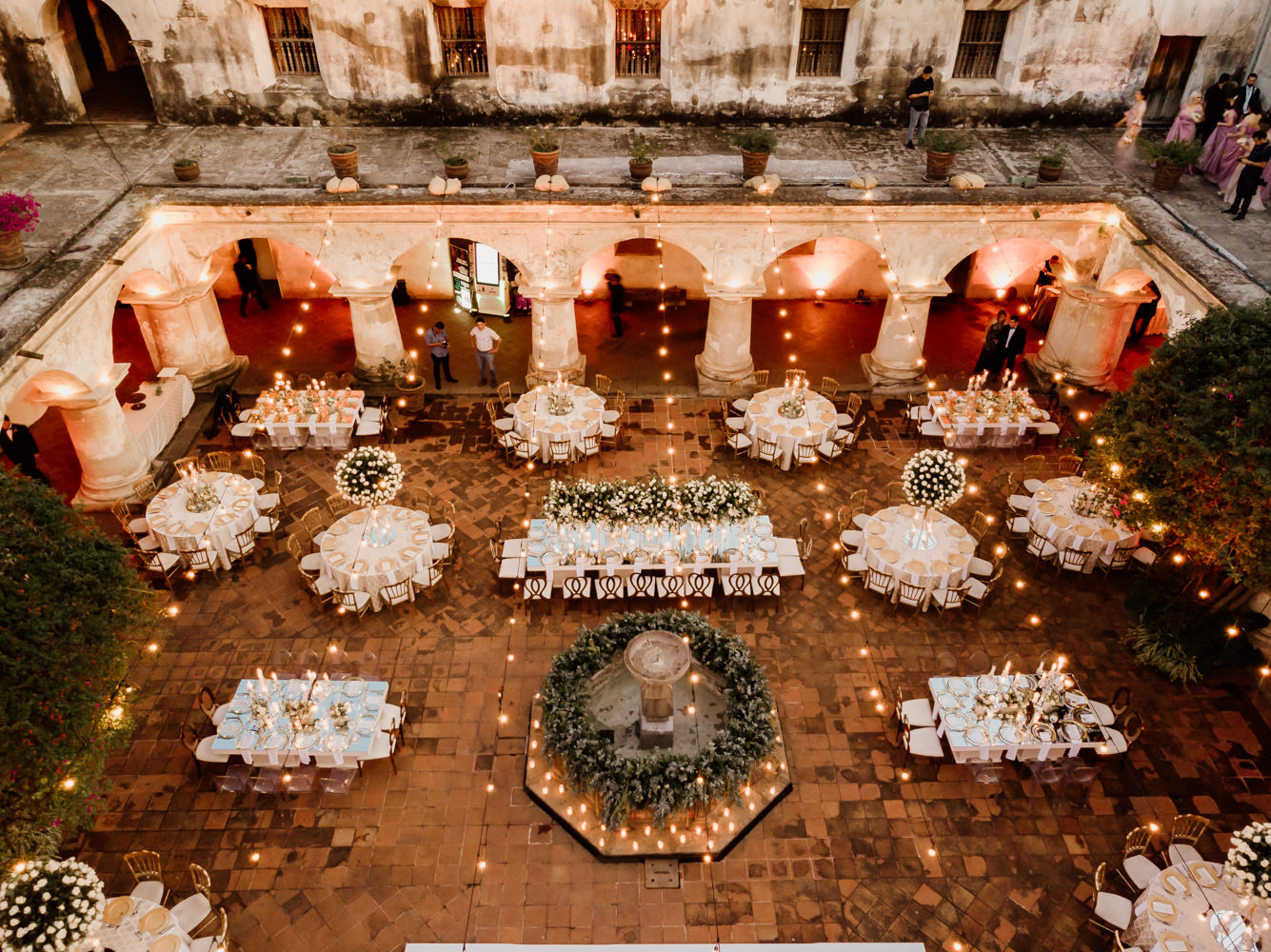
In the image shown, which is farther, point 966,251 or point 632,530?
point 966,251

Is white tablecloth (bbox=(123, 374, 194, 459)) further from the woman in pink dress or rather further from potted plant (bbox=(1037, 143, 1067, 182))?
the woman in pink dress

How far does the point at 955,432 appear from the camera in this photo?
15602 millimetres

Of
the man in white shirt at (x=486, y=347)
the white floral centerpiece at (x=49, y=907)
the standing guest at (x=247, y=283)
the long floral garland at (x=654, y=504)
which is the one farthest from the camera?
the standing guest at (x=247, y=283)

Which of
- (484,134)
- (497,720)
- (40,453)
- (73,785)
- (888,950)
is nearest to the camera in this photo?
(73,785)

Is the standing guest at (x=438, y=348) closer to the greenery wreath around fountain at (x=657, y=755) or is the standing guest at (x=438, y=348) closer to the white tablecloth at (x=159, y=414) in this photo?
the white tablecloth at (x=159, y=414)

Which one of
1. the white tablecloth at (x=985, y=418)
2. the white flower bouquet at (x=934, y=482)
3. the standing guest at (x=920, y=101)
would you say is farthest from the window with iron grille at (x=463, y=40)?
the white flower bouquet at (x=934, y=482)

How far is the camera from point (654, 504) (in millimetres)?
12602

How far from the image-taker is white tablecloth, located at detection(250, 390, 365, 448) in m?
15.4

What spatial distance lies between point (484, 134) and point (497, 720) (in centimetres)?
1092

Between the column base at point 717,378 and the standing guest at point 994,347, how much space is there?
426 cm

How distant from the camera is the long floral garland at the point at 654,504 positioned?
496 inches

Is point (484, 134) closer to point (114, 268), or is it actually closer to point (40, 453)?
point (114, 268)

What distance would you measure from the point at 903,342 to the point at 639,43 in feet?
23.9

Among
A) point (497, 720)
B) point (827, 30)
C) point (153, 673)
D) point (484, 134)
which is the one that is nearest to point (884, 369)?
point (827, 30)
